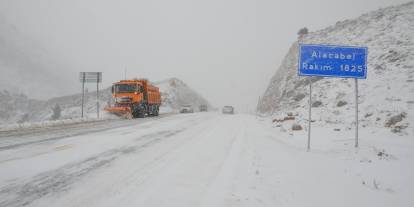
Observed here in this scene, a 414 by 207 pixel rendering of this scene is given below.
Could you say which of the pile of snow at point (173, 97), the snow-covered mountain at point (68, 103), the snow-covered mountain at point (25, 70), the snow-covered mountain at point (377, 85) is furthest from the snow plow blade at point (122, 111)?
the snow-covered mountain at point (25, 70)

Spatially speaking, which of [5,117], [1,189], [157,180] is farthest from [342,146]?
[5,117]

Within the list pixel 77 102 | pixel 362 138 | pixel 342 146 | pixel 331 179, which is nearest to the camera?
pixel 331 179

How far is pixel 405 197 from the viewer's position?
15.8 feet

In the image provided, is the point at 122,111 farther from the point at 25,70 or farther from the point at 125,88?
the point at 25,70

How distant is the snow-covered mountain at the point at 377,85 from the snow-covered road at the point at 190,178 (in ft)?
24.8

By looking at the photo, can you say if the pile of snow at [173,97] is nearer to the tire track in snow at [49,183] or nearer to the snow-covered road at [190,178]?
the snow-covered road at [190,178]

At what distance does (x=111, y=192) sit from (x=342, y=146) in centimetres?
895

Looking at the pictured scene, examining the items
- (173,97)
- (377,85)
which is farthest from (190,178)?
(173,97)

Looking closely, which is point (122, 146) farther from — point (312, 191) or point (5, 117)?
point (5, 117)

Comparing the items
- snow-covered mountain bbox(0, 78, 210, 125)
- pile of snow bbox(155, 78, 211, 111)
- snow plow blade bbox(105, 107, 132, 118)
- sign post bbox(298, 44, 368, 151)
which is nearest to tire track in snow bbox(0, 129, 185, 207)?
sign post bbox(298, 44, 368, 151)

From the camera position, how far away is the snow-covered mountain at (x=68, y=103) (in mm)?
80562

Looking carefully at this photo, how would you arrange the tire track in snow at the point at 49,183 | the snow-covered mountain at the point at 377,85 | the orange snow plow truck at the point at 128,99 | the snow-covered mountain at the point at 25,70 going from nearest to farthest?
the tire track in snow at the point at 49,183, the snow-covered mountain at the point at 377,85, the orange snow plow truck at the point at 128,99, the snow-covered mountain at the point at 25,70

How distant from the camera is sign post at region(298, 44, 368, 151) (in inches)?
377

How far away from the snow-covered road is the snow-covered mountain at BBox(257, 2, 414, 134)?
24.8ft
